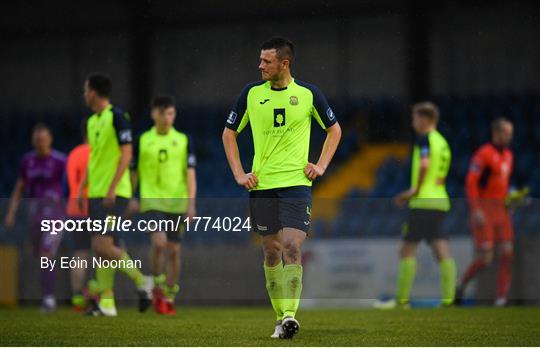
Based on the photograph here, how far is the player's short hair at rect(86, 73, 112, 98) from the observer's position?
9289 mm

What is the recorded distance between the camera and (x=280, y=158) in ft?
22.5

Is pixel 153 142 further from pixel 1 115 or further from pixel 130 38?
pixel 1 115

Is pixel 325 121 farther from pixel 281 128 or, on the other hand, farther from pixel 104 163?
pixel 104 163

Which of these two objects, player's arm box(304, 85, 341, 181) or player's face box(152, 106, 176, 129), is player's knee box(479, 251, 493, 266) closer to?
player's face box(152, 106, 176, 129)

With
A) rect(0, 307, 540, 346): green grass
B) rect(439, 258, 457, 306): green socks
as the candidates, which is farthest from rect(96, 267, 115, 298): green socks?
rect(439, 258, 457, 306): green socks

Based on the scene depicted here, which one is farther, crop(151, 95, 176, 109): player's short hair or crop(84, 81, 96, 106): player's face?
crop(151, 95, 176, 109): player's short hair

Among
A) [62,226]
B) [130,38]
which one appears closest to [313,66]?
[130,38]

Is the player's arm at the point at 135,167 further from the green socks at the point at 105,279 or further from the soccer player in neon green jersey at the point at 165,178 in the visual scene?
the green socks at the point at 105,279

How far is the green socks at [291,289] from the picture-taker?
6.61 meters

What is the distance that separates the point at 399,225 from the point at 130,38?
7109 millimetres

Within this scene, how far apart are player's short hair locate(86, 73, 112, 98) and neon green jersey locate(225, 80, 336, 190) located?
8.60 ft

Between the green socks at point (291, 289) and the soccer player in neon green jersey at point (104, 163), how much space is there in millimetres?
2727

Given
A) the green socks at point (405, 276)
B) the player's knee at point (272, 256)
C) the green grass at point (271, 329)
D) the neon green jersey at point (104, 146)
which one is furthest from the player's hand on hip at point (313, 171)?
the green socks at point (405, 276)

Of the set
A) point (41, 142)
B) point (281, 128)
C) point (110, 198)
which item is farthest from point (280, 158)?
point (41, 142)
